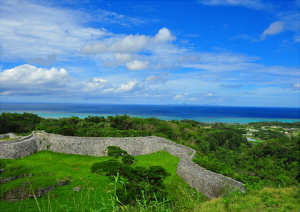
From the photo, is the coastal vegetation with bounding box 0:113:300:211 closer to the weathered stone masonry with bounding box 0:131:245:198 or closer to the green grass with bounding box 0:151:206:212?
the green grass with bounding box 0:151:206:212

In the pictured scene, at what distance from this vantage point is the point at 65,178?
12.9 metres

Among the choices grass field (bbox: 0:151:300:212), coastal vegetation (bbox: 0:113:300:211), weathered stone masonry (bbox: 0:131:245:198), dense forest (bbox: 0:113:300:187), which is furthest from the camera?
weathered stone masonry (bbox: 0:131:245:198)

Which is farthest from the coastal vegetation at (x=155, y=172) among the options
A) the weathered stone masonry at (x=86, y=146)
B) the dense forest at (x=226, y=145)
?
the weathered stone masonry at (x=86, y=146)

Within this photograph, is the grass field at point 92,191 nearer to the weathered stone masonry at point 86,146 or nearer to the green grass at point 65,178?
the green grass at point 65,178

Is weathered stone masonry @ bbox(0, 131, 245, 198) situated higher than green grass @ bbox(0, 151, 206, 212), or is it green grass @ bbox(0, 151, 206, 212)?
weathered stone masonry @ bbox(0, 131, 245, 198)

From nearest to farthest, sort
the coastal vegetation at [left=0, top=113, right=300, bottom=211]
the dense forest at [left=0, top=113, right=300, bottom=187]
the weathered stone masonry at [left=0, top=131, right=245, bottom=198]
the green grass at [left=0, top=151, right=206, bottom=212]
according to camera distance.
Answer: the coastal vegetation at [left=0, top=113, right=300, bottom=211] < the green grass at [left=0, top=151, right=206, bottom=212] < the dense forest at [left=0, top=113, right=300, bottom=187] < the weathered stone masonry at [left=0, top=131, right=245, bottom=198]

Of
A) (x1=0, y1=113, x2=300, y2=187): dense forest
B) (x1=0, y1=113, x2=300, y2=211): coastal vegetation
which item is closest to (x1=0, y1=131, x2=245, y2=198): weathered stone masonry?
(x1=0, y1=113, x2=300, y2=211): coastal vegetation

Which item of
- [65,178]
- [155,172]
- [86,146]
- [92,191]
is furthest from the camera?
[86,146]

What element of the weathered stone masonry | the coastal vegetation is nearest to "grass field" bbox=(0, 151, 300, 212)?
the coastal vegetation

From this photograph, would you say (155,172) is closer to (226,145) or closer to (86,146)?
(86,146)

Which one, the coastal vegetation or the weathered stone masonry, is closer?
the coastal vegetation

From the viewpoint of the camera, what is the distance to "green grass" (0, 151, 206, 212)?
33.1 ft

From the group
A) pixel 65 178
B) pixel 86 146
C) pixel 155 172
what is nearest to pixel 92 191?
pixel 65 178

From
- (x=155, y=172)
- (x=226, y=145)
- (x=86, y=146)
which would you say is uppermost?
(x=155, y=172)
